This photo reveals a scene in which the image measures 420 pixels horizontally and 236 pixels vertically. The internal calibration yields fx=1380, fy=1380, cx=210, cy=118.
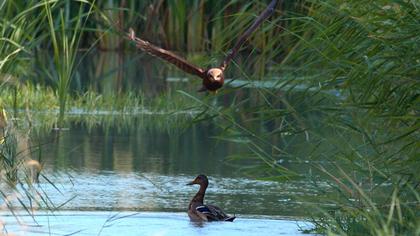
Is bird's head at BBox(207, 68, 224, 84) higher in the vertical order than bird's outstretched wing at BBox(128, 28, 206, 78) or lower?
lower

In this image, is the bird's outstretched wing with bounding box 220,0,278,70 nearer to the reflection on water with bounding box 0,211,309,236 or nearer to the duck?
the reflection on water with bounding box 0,211,309,236

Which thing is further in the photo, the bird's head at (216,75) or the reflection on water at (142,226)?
the reflection on water at (142,226)

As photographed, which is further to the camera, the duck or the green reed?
the duck

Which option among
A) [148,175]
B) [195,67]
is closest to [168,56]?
[195,67]

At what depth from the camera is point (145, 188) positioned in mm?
9000

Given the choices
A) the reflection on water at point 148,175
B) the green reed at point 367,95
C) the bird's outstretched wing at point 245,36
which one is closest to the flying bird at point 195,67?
the bird's outstretched wing at point 245,36

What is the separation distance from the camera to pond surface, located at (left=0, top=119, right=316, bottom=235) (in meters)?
7.38

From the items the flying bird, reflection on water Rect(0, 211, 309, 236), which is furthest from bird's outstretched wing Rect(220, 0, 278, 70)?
reflection on water Rect(0, 211, 309, 236)

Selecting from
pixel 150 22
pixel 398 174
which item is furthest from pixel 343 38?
pixel 150 22

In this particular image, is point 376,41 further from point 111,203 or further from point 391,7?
point 111,203

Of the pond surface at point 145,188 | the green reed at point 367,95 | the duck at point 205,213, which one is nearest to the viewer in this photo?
the green reed at point 367,95

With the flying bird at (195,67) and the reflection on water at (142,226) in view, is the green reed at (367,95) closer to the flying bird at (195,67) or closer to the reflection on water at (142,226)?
the reflection on water at (142,226)

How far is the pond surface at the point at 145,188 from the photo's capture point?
24.2ft

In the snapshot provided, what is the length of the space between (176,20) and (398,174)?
14189mm
